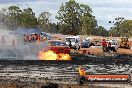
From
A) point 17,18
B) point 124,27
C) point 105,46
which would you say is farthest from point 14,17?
point 105,46

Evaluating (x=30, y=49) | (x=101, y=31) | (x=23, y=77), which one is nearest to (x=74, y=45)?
(x=30, y=49)

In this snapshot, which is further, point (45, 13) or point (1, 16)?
point (45, 13)

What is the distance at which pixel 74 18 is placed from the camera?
84312 mm

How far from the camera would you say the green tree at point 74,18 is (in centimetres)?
8188

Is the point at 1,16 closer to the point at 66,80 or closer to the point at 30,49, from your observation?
the point at 30,49

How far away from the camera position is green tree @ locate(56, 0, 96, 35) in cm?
8188

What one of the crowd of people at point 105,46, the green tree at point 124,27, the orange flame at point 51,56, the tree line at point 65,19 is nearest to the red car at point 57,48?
the orange flame at point 51,56

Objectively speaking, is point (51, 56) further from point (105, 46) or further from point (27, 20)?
point (27, 20)

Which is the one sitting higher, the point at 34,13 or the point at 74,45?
the point at 34,13

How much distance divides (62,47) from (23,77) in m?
12.2

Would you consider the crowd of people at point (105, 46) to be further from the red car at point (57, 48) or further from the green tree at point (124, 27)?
the green tree at point (124, 27)

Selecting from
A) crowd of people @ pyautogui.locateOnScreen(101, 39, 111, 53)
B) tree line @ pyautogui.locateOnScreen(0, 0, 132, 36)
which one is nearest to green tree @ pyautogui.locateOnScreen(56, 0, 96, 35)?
tree line @ pyautogui.locateOnScreen(0, 0, 132, 36)

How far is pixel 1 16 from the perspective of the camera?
96.3 metres

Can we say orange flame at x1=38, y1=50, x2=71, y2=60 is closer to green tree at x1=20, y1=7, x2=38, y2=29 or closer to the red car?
the red car
